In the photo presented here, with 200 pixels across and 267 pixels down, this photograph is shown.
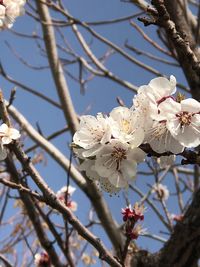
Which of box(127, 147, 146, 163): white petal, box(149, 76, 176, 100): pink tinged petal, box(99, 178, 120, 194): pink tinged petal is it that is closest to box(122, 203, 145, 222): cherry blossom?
box(99, 178, 120, 194): pink tinged petal

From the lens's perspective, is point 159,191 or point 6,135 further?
point 159,191

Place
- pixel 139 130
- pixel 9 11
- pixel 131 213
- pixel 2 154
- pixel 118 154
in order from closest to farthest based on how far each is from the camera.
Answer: pixel 139 130, pixel 118 154, pixel 2 154, pixel 131 213, pixel 9 11

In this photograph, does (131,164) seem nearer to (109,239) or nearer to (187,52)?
(187,52)

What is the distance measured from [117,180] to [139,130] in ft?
0.63

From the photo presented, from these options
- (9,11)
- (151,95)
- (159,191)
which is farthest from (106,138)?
(159,191)

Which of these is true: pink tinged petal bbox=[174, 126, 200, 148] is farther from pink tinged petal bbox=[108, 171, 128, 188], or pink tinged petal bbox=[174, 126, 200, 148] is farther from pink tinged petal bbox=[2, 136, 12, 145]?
pink tinged petal bbox=[2, 136, 12, 145]

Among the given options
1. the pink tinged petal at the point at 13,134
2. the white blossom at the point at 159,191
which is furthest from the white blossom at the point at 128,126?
the white blossom at the point at 159,191

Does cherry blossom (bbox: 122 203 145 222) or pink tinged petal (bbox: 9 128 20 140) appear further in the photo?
cherry blossom (bbox: 122 203 145 222)

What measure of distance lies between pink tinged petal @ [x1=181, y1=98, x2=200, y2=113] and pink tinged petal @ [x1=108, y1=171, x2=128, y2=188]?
0.27 metres

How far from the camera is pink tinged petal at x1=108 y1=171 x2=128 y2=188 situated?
117 centimetres

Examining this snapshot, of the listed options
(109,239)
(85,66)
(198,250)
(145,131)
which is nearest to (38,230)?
(109,239)

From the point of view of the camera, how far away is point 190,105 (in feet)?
3.51

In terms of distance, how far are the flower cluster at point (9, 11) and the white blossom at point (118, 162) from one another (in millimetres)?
1006

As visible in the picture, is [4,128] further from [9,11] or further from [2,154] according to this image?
[9,11]
